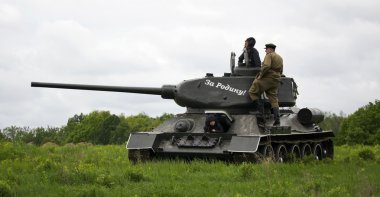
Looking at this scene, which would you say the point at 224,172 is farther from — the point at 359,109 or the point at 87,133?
the point at 87,133

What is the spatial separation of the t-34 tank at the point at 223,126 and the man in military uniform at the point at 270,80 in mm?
288

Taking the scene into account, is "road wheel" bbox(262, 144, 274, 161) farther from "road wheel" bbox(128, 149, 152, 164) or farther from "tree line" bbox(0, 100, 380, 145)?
"tree line" bbox(0, 100, 380, 145)

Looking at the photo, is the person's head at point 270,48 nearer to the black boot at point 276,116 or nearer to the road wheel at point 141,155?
the black boot at point 276,116

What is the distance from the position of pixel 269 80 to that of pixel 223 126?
1.52 metres

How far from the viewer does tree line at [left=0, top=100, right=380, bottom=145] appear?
5341 cm

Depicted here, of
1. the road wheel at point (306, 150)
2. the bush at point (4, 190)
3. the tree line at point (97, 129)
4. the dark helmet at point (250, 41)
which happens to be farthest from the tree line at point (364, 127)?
the bush at point (4, 190)

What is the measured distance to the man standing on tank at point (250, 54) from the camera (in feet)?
50.5

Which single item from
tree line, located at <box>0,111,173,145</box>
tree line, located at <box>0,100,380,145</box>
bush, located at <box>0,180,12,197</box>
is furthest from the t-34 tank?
tree line, located at <box>0,111,173,145</box>

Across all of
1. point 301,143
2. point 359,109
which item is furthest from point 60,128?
point 301,143

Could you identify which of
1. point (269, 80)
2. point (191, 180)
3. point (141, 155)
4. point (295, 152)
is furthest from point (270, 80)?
point (191, 180)

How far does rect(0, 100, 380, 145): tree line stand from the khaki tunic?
27727 millimetres

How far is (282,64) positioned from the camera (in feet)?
49.2

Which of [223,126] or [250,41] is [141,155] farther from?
[250,41]

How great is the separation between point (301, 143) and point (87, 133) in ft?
175
